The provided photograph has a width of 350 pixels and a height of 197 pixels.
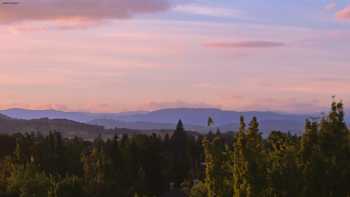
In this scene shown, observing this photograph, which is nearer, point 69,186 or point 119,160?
point 69,186

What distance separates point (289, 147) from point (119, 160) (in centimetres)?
5004

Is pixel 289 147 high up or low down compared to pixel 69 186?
up

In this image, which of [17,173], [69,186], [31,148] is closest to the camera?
[69,186]

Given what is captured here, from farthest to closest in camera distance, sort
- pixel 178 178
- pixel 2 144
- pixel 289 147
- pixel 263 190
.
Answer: pixel 2 144
pixel 178 178
pixel 289 147
pixel 263 190

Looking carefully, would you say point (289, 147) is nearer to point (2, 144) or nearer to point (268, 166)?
point (268, 166)

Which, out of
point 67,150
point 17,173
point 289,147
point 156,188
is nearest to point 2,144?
point 67,150

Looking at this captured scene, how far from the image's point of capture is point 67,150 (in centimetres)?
8494

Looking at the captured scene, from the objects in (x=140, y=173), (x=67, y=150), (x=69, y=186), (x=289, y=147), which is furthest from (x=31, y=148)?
(x=289, y=147)

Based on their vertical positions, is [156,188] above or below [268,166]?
below

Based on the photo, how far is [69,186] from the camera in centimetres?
5716

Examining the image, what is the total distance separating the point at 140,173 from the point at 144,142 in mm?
14531

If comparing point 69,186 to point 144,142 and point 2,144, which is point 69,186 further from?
point 2,144

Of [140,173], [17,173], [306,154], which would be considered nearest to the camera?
[306,154]

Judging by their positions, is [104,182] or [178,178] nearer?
[104,182]
